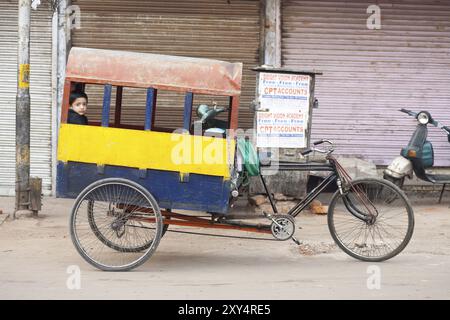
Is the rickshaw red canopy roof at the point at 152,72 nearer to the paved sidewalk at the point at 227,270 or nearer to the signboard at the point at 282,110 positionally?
the paved sidewalk at the point at 227,270

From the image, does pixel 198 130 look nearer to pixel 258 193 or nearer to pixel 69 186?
pixel 69 186

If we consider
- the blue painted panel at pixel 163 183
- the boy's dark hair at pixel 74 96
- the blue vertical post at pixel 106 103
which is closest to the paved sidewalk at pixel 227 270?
the blue painted panel at pixel 163 183

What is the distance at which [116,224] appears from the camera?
6.92 metres

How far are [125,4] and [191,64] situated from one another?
13.7ft

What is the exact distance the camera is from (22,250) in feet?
25.6

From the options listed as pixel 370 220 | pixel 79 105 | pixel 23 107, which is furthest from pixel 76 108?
pixel 370 220

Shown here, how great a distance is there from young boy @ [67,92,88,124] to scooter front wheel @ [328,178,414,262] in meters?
2.27

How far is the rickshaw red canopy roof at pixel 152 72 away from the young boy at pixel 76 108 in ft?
0.61

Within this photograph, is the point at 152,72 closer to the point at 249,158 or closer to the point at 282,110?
the point at 249,158

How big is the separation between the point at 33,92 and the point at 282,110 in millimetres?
3477

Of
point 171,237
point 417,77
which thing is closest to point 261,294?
point 171,237

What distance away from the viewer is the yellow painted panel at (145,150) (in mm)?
6656

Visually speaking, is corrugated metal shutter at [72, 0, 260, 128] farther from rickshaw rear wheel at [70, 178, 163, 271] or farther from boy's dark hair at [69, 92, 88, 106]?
boy's dark hair at [69, 92, 88, 106]

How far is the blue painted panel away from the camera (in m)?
6.72
